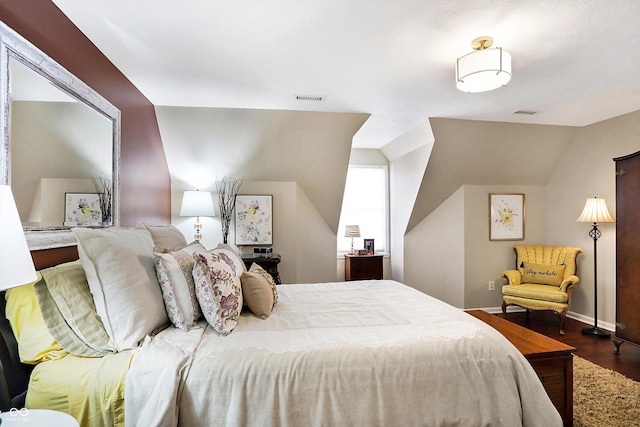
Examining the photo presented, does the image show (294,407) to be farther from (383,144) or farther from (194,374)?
(383,144)

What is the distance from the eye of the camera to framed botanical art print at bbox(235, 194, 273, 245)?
14.2 feet

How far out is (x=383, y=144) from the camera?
5.03 metres

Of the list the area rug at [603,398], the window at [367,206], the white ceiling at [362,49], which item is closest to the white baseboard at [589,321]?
the area rug at [603,398]

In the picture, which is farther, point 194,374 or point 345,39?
point 345,39

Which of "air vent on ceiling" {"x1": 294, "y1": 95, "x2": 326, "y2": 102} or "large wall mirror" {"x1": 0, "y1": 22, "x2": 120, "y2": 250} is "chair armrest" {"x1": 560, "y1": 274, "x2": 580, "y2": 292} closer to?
"air vent on ceiling" {"x1": 294, "y1": 95, "x2": 326, "y2": 102}

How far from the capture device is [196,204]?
4.02m

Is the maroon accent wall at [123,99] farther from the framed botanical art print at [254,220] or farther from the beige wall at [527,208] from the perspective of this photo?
the beige wall at [527,208]

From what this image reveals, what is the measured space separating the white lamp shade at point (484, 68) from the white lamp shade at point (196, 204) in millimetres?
3005

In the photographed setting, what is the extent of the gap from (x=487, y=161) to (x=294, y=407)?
13.4ft

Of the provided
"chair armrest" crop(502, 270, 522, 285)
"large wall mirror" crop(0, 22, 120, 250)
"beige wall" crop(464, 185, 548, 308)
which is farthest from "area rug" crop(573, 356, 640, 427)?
"large wall mirror" crop(0, 22, 120, 250)

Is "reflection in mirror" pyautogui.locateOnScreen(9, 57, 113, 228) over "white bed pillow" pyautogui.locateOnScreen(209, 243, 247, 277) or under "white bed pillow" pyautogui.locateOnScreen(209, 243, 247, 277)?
over

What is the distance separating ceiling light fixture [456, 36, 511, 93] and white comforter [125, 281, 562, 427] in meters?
1.54

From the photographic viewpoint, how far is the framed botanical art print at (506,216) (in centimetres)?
474

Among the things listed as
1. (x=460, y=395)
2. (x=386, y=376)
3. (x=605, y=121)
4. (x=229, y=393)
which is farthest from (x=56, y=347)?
(x=605, y=121)
